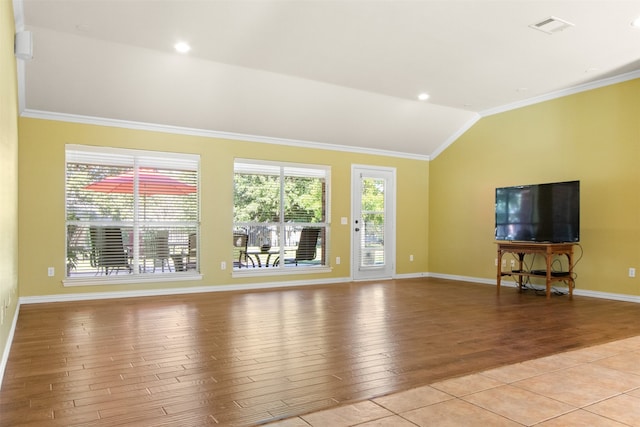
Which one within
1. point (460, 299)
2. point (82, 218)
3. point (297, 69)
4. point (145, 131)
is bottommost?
point (460, 299)

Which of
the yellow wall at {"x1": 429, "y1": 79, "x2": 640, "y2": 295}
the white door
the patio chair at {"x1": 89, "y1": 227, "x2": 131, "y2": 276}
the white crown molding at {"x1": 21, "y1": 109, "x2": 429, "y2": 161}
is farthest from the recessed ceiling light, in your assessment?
the yellow wall at {"x1": 429, "y1": 79, "x2": 640, "y2": 295}

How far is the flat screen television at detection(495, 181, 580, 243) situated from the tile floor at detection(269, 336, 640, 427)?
3147 mm

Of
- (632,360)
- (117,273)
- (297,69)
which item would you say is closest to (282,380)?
(632,360)

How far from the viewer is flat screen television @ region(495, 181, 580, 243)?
233 inches

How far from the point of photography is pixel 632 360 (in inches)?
126

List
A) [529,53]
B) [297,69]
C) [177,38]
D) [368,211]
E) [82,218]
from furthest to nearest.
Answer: [368,211]
[82,218]
[297,69]
[529,53]
[177,38]

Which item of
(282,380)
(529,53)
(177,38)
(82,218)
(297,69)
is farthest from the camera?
(82,218)

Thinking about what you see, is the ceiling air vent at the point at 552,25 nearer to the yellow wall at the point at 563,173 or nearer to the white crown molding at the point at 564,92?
the white crown molding at the point at 564,92

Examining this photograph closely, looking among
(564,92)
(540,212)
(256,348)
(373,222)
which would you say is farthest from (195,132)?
(564,92)

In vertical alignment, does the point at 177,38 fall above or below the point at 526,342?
above

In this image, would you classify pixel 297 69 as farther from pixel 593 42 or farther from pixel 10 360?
pixel 10 360

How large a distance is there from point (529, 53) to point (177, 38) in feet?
11.7

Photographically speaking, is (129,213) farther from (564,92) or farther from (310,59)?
(564,92)

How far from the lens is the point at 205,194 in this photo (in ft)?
21.8
